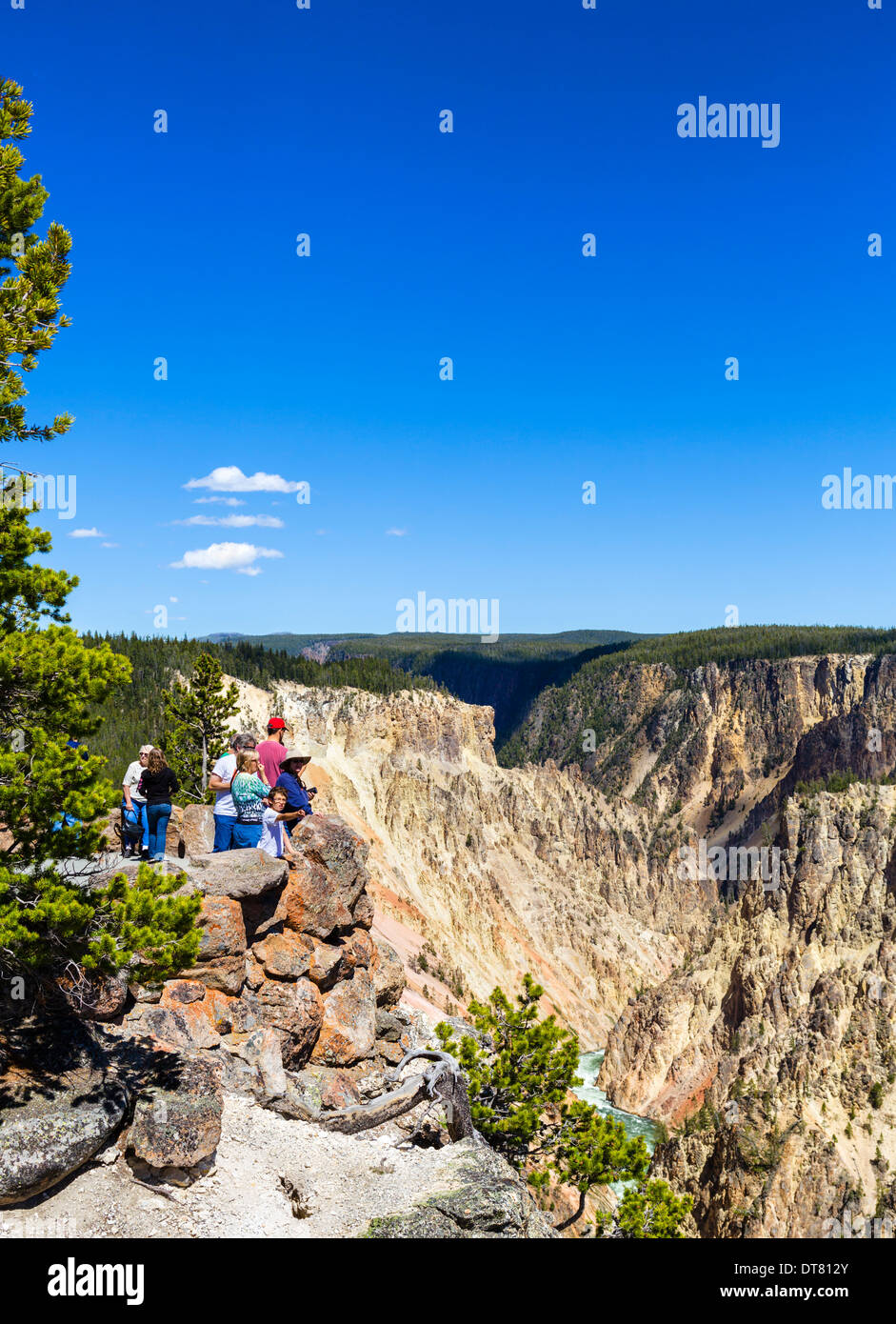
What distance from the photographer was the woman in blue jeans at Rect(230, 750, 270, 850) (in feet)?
42.9

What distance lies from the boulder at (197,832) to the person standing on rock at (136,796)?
2.33 feet

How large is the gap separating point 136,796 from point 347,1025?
4836 millimetres

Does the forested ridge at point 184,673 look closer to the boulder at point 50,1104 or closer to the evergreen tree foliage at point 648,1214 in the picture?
the evergreen tree foliage at point 648,1214

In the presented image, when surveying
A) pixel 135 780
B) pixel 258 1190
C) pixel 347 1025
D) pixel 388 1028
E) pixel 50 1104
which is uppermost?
pixel 135 780

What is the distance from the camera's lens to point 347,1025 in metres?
14.3

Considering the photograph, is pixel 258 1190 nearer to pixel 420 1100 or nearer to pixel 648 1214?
pixel 420 1100

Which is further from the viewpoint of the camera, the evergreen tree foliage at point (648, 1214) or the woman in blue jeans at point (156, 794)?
the evergreen tree foliage at point (648, 1214)

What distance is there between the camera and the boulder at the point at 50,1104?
867 cm

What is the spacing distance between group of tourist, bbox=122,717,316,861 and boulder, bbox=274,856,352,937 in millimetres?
369

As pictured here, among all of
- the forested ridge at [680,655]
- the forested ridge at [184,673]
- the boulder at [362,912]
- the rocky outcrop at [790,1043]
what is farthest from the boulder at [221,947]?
the forested ridge at [680,655]

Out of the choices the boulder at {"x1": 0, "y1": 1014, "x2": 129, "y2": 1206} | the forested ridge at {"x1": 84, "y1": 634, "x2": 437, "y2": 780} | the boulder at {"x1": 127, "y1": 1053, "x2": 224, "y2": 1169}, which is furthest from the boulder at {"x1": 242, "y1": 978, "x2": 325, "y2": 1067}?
the forested ridge at {"x1": 84, "y1": 634, "x2": 437, "y2": 780}

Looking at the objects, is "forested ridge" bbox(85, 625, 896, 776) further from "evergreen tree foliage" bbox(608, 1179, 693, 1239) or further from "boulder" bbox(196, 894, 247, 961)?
"evergreen tree foliage" bbox(608, 1179, 693, 1239)

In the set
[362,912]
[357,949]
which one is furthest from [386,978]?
[362,912]
